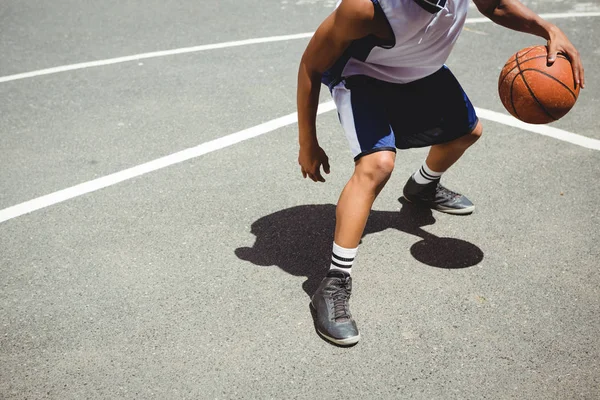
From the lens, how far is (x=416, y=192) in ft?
14.0

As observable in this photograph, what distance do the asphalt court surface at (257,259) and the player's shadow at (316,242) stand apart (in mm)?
14

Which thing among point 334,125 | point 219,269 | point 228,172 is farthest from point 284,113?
point 219,269

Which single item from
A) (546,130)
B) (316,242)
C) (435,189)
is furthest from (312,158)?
(546,130)

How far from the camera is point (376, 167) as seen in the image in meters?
3.17

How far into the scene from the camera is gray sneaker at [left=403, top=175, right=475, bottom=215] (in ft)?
13.9

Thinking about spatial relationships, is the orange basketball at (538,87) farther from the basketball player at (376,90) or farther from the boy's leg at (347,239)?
the boy's leg at (347,239)

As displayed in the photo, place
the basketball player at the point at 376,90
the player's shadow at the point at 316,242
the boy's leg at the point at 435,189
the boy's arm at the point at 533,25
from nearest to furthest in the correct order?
the basketball player at the point at 376,90
the boy's arm at the point at 533,25
the player's shadow at the point at 316,242
the boy's leg at the point at 435,189

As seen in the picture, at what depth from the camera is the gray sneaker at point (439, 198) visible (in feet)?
13.9

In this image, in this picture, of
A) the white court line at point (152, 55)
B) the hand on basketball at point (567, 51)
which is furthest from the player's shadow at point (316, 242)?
the white court line at point (152, 55)

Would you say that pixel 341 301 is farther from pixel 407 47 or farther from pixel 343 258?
pixel 407 47

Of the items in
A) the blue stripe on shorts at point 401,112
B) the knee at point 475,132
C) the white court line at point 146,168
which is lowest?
the white court line at point 146,168

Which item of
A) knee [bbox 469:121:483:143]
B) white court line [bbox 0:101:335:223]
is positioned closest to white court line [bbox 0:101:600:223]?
white court line [bbox 0:101:335:223]

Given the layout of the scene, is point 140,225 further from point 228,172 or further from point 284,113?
point 284,113

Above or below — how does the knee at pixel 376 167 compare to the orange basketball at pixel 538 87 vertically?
below
